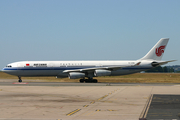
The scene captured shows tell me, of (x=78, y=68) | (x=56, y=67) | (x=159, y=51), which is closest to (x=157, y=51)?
(x=159, y=51)

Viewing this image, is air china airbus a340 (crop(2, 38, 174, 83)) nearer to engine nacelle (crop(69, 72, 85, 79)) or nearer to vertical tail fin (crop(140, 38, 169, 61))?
engine nacelle (crop(69, 72, 85, 79))

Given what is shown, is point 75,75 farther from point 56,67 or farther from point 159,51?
point 159,51

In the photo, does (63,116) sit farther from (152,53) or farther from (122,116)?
(152,53)

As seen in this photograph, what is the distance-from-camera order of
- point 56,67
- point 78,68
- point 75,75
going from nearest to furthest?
point 75,75
point 56,67
point 78,68

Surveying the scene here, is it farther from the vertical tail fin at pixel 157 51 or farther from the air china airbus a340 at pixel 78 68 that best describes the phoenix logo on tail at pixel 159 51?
the air china airbus a340 at pixel 78 68

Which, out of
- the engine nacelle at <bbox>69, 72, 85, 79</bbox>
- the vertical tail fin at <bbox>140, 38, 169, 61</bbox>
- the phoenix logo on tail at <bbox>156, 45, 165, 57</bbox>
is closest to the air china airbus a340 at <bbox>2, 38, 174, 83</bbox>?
the engine nacelle at <bbox>69, 72, 85, 79</bbox>

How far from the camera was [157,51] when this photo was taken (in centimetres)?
5412

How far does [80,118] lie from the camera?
1355cm

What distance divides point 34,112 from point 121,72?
126 feet

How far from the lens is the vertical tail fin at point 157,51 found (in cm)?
5412

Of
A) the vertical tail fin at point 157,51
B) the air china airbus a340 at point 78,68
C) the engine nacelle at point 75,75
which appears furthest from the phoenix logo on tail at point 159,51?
the engine nacelle at point 75,75

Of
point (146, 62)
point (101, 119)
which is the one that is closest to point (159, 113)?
point (101, 119)

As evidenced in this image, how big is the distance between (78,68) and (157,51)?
1771 centimetres

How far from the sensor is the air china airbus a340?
50312 mm
